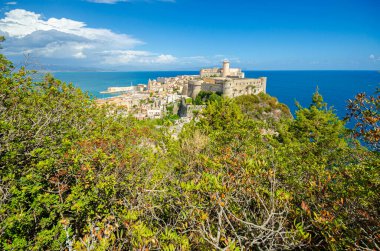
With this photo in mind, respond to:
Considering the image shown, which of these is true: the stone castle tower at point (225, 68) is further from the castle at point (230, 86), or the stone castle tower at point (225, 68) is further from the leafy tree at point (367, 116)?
the leafy tree at point (367, 116)

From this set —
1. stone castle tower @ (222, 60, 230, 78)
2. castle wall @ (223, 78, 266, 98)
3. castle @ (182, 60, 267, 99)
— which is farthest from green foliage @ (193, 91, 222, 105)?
stone castle tower @ (222, 60, 230, 78)

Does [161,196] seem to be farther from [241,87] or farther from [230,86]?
[241,87]

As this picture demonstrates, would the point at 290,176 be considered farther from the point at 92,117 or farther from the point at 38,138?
the point at 92,117

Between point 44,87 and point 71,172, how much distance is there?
6.97 metres

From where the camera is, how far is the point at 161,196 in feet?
18.9

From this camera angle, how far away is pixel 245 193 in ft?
17.0

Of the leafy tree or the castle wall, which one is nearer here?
the leafy tree

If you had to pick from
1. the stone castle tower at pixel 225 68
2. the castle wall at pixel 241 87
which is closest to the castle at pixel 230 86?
the castle wall at pixel 241 87

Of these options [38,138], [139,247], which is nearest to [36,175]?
[38,138]

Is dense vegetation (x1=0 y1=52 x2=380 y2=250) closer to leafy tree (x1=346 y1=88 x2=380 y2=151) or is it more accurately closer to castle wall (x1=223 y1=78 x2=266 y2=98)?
leafy tree (x1=346 y1=88 x2=380 y2=151)

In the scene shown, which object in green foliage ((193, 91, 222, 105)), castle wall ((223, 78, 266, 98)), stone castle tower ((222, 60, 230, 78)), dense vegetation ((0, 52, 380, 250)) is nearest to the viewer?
dense vegetation ((0, 52, 380, 250))

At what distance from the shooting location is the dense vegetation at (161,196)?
397cm

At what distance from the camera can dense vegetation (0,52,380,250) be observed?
3971 mm

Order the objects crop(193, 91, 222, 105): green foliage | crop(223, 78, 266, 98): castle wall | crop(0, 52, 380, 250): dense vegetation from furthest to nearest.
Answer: crop(193, 91, 222, 105): green foliage, crop(223, 78, 266, 98): castle wall, crop(0, 52, 380, 250): dense vegetation
